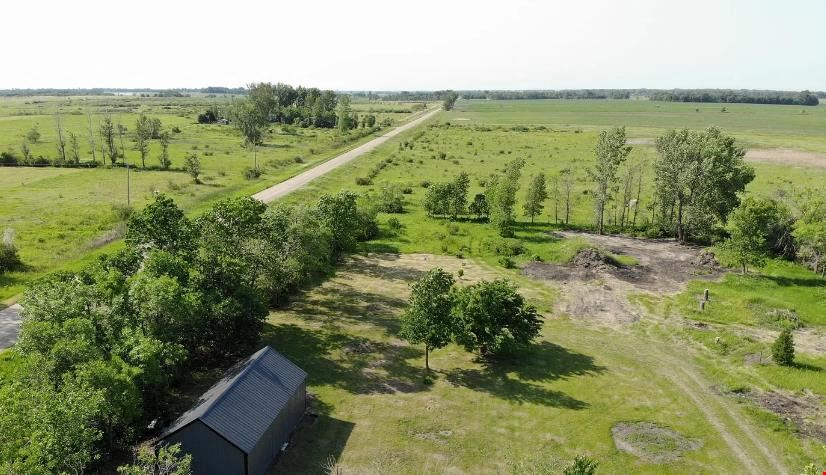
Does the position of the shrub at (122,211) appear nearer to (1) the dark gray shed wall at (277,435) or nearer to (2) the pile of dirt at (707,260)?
(1) the dark gray shed wall at (277,435)

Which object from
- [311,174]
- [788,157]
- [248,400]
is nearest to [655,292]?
[248,400]

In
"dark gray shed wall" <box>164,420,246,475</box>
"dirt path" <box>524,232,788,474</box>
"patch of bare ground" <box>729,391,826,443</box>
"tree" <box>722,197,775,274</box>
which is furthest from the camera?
"tree" <box>722,197,775,274</box>

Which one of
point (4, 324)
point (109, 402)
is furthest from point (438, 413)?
point (4, 324)

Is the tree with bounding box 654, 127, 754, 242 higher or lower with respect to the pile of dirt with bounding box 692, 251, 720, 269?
higher

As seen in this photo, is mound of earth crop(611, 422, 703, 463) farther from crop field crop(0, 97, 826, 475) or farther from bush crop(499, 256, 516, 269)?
bush crop(499, 256, 516, 269)

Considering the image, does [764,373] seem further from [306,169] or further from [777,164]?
[777,164]

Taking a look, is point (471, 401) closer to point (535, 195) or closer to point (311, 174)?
point (535, 195)

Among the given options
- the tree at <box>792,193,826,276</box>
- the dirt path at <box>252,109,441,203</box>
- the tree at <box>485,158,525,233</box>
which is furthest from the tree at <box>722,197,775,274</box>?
the dirt path at <box>252,109,441,203</box>

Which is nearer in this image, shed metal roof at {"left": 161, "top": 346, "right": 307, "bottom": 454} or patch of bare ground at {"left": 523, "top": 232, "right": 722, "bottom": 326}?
shed metal roof at {"left": 161, "top": 346, "right": 307, "bottom": 454}
